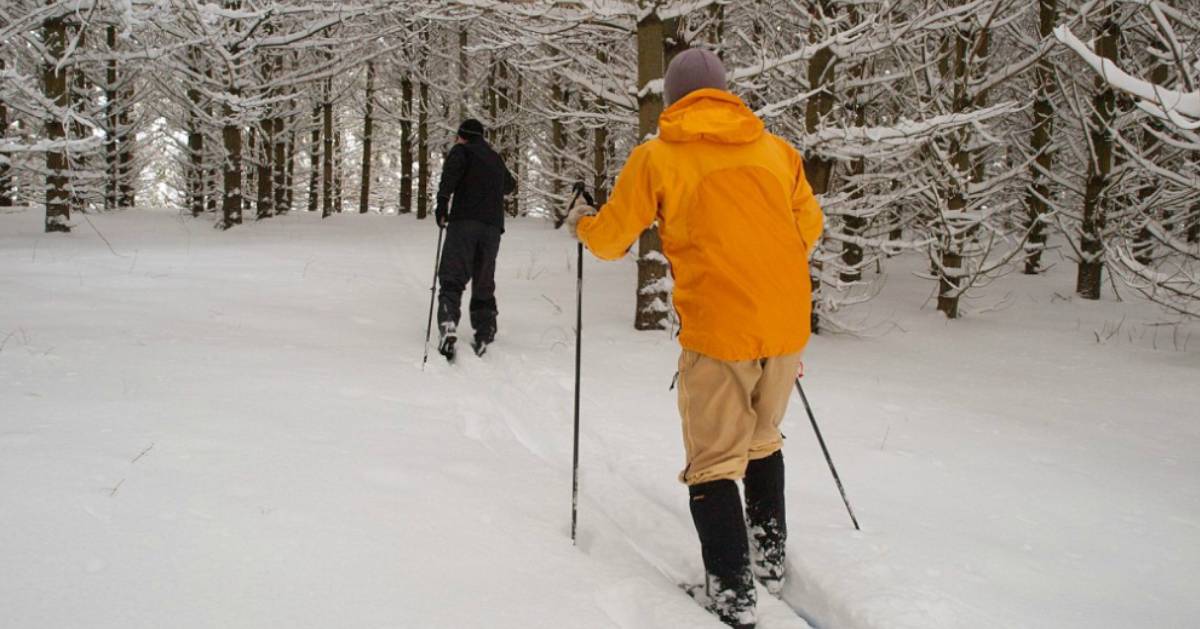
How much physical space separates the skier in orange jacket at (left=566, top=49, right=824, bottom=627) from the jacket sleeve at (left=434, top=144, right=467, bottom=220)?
396cm

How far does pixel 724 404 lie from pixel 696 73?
1194 millimetres

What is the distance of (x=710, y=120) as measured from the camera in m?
2.49

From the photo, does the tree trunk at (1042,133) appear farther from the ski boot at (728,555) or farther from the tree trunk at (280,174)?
the tree trunk at (280,174)

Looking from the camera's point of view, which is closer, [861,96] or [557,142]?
[861,96]

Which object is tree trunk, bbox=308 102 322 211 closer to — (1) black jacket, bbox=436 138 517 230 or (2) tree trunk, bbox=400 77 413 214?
(2) tree trunk, bbox=400 77 413 214

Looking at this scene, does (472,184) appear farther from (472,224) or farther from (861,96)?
(861,96)

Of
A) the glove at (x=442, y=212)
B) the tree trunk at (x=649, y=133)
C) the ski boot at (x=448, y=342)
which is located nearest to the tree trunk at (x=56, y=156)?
the glove at (x=442, y=212)

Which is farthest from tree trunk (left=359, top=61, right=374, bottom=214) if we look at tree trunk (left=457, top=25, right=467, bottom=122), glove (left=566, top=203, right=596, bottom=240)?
glove (left=566, top=203, right=596, bottom=240)

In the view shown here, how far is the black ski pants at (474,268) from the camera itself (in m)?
6.47

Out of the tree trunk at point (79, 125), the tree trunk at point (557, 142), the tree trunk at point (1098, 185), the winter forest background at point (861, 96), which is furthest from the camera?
the tree trunk at point (557, 142)

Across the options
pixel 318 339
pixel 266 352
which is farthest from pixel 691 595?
pixel 318 339

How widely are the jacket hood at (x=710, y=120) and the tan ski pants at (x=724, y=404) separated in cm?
75

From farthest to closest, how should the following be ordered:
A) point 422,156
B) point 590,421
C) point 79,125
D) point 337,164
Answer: point 337,164 < point 422,156 < point 79,125 < point 590,421

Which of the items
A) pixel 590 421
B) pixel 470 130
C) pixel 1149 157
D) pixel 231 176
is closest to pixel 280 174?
pixel 231 176
